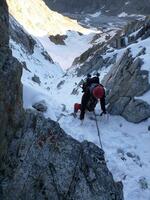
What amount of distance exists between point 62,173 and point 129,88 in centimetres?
743

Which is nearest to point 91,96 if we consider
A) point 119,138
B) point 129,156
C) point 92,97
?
point 92,97

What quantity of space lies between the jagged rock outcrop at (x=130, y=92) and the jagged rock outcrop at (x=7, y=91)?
20.4 feet

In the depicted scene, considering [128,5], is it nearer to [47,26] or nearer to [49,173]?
[47,26]

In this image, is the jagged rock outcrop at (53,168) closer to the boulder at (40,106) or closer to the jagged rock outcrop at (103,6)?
the boulder at (40,106)

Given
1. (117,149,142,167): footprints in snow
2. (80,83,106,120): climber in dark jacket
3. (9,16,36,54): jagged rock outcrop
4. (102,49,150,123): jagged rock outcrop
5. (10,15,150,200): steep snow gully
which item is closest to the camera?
(10,15,150,200): steep snow gully

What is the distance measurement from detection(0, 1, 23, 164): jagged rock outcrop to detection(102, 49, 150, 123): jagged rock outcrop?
6.22 m

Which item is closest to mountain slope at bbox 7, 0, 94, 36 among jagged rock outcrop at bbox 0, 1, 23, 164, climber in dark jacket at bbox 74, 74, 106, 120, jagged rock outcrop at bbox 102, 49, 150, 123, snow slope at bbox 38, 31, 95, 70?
snow slope at bbox 38, 31, 95, 70

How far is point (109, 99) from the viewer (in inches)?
672

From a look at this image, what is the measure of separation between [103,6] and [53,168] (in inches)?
5621

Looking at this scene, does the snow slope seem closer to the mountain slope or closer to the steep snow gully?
the mountain slope

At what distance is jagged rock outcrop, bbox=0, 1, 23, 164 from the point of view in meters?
9.37

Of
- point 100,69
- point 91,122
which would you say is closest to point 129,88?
point 91,122

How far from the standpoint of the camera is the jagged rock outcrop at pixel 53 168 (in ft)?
30.6

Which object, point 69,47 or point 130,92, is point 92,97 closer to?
point 130,92
